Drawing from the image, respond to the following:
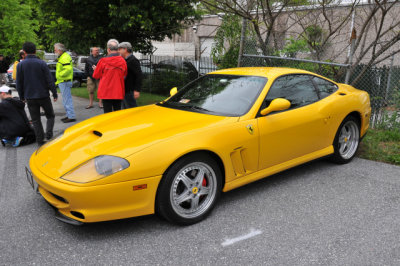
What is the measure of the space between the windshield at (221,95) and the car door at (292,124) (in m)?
0.20

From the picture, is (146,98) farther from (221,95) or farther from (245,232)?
(245,232)

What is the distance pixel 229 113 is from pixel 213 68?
725 centimetres

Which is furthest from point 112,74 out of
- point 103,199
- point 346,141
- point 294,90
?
point 346,141

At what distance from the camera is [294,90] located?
14.1 feet

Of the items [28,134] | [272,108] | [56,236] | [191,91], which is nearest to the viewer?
[56,236]

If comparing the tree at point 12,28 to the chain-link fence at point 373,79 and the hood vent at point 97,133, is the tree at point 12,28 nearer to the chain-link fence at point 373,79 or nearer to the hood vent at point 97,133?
the chain-link fence at point 373,79

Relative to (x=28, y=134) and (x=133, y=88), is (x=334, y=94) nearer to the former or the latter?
(x=133, y=88)

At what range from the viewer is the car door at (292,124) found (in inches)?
149

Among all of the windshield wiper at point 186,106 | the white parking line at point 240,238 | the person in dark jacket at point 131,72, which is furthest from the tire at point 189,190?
the person in dark jacket at point 131,72

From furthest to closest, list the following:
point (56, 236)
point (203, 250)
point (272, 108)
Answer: point (272, 108), point (56, 236), point (203, 250)

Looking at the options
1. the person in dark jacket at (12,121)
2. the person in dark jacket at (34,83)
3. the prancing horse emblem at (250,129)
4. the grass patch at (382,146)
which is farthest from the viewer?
the person in dark jacket at (12,121)

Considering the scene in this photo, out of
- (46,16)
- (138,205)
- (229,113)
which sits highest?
(46,16)

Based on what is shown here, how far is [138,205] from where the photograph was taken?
295 centimetres

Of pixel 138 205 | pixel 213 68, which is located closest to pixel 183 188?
pixel 138 205
